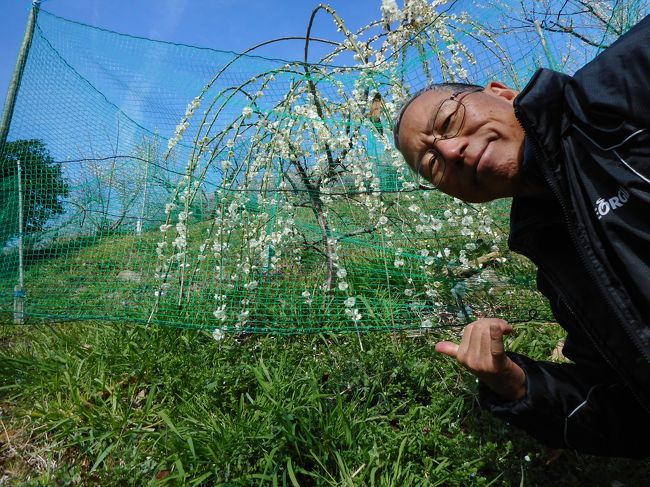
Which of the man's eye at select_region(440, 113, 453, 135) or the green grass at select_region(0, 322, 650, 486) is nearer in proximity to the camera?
the man's eye at select_region(440, 113, 453, 135)

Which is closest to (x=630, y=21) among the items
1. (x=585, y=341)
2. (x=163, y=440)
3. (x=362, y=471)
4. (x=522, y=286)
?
(x=522, y=286)

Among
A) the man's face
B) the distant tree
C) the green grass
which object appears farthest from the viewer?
the distant tree

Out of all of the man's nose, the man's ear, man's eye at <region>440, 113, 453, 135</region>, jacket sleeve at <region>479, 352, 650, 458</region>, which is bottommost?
jacket sleeve at <region>479, 352, 650, 458</region>

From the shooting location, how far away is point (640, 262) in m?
1.07

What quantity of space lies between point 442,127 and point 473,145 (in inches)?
5.0

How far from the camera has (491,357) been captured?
1.29 meters

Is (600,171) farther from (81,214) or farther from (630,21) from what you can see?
(81,214)

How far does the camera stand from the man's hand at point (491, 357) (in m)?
1.27

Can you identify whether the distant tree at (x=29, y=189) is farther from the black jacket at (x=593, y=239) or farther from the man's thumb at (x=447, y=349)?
the black jacket at (x=593, y=239)

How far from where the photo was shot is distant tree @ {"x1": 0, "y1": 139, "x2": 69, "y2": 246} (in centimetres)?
411

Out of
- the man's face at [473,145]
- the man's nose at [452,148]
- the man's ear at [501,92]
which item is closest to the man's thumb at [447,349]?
the man's face at [473,145]

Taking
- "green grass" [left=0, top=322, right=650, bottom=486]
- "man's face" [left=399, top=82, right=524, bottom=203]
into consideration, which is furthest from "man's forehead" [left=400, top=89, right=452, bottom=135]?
"green grass" [left=0, top=322, right=650, bottom=486]

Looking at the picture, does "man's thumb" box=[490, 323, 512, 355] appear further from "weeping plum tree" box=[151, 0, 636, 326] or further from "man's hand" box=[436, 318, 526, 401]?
"weeping plum tree" box=[151, 0, 636, 326]

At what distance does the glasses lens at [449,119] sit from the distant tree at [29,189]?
3.91 meters
